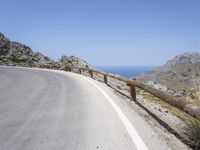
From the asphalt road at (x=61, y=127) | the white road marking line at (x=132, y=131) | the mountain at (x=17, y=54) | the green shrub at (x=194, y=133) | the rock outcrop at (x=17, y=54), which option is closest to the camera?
the white road marking line at (x=132, y=131)

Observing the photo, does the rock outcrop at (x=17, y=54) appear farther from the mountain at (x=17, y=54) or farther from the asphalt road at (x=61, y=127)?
the asphalt road at (x=61, y=127)

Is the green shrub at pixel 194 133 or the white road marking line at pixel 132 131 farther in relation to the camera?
the green shrub at pixel 194 133

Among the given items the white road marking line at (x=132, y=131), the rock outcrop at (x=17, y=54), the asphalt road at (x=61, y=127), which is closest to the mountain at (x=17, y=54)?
the rock outcrop at (x=17, y=54)

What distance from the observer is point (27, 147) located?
Answer: 5.30 meters

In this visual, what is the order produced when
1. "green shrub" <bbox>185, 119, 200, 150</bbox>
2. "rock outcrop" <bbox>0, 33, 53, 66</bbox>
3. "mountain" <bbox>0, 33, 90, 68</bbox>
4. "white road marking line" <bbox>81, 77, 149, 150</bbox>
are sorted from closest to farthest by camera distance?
1. "white road marking line" <bbox>81, 77, 149, 150</bbox>
2. "green shrub" <bbox>185, 119, 200, 150</bbox>
3. "mountain" <bbox>0, 33, 90, 68</bbox>
4. "rock outcrop" <bbox>0, 33, 53, 66</bbox>

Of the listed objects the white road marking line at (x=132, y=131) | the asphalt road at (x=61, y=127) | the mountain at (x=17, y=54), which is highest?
the mountain at (x=17, y=54)

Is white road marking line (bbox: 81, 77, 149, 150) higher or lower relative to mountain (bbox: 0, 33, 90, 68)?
lower

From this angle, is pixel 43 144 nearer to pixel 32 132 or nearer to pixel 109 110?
pixel 32 132

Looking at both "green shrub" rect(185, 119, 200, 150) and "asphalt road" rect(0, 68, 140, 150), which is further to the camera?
"green shrub" rect(185, 119, 200, 150)

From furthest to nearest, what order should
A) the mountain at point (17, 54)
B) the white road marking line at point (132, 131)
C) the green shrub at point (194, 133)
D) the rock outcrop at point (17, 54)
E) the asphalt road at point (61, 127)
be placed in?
the rock outcrop at point (17, 54) → the mountain at point (17, 54) → the green shrub at point (194, 133) → the asphalt road at point (61, 127) → the white road marking line at point (132, 131)

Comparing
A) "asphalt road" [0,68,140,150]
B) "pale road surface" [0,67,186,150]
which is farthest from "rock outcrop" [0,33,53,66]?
"pale road surface" [0,67,186,150]

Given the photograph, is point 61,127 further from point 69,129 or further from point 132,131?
point 132,131

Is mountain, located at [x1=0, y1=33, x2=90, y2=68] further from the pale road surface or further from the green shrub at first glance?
the green shrub

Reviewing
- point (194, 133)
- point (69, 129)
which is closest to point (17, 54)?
point (69, 129)
